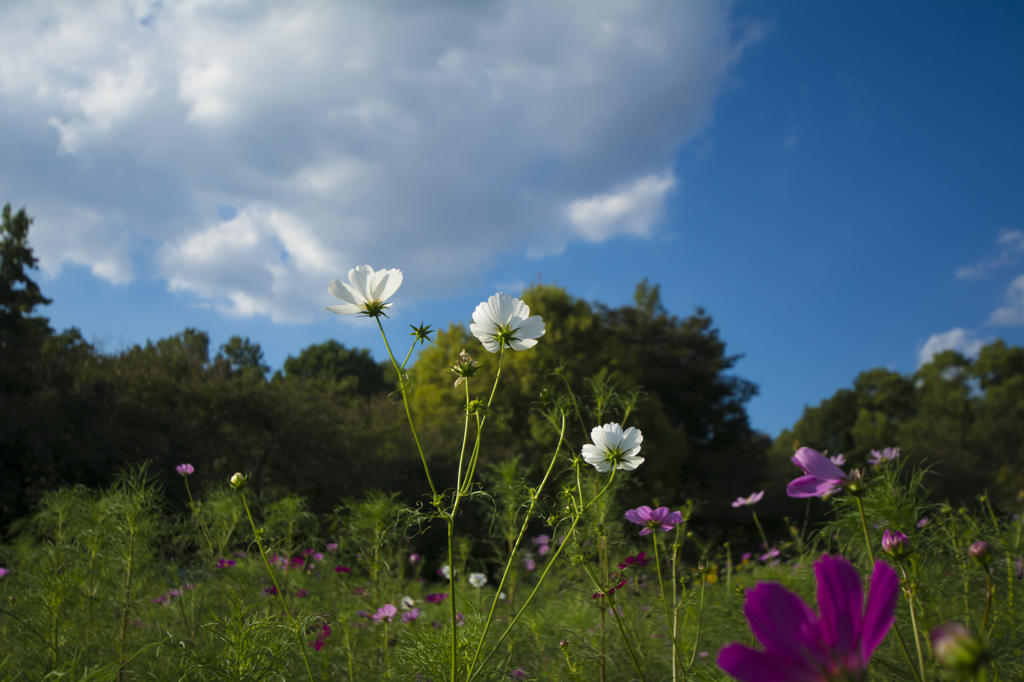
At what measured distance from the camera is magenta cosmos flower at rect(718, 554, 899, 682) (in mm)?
436

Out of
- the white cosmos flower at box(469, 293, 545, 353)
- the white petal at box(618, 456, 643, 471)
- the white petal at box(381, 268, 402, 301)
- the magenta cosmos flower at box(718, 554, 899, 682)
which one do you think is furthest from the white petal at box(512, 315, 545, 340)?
the magenta cosmos flower at box(718, 554, 899, 682)

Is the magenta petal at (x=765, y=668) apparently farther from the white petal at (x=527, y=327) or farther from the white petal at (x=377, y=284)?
the white petal at (x=377, y=284)

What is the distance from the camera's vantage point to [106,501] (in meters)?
2.17

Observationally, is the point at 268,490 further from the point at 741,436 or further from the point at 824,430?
the point at 824,430

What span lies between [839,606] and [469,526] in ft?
26.9

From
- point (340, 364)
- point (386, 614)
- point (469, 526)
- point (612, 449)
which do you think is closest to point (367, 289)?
point (612, 449)

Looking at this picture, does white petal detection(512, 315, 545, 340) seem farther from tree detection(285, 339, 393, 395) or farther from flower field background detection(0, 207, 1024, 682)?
tree detection(285, 339, 393, 395)

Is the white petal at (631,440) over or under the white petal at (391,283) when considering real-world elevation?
under

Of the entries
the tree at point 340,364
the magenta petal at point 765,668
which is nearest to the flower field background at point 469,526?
the magenta petal at point 765,668

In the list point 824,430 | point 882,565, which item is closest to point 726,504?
point 882,565

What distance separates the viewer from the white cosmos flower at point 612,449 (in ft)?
4.20

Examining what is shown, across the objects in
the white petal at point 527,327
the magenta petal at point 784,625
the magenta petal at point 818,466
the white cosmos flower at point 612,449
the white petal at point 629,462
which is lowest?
the magenta petal at point 784,625

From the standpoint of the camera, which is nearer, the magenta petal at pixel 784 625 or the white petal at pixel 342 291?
the magenta petal at pixel 784 625

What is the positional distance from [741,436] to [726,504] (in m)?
4.40
